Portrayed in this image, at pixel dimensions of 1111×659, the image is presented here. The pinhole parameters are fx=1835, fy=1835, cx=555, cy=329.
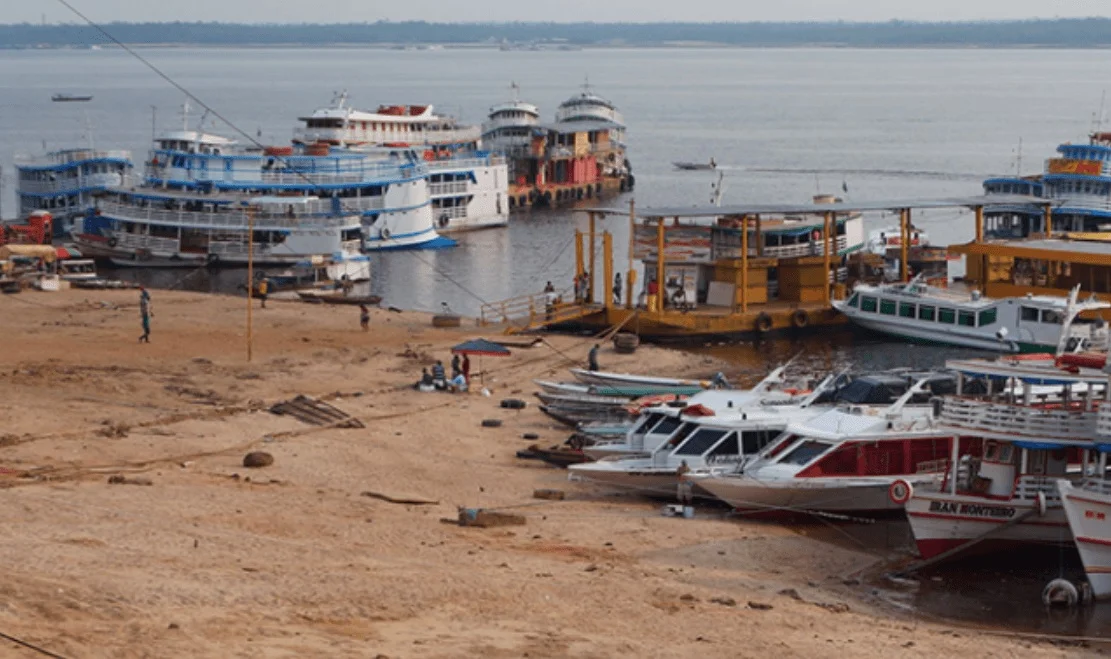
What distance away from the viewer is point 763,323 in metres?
52.8

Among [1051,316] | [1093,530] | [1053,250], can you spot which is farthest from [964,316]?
[1093,530]

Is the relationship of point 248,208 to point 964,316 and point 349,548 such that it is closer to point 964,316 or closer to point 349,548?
point 964,316

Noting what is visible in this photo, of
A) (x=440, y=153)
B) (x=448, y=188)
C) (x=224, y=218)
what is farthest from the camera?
(x=440, y=153)

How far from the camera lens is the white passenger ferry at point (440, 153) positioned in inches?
3497

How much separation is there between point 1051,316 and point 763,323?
26.9 ft

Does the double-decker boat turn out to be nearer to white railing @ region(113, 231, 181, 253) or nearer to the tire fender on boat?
white railing @ region(113, 231, 181, 253)

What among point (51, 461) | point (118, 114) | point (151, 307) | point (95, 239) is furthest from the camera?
point (118, 114)

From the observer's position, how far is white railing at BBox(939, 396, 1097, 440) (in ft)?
82.7

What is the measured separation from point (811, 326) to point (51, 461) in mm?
30269

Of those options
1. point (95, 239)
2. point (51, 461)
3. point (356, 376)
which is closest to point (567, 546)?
point (51, 461)

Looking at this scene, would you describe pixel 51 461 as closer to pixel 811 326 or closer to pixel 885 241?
pixel 811 326

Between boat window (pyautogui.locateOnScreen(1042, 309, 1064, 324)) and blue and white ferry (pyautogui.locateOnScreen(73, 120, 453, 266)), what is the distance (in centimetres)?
2877

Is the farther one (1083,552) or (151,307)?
(151,307)

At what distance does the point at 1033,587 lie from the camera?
25.4m
